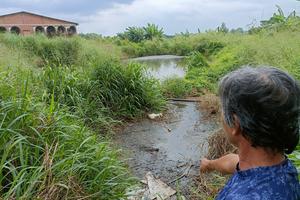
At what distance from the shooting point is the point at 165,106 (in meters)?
6.11

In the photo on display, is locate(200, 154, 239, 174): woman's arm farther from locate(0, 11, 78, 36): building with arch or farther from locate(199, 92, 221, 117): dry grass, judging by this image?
locate(0, 11, 78, 36): building with arch

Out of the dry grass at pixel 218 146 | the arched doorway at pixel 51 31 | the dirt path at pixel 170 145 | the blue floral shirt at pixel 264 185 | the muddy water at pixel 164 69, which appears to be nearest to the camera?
the blue floral shirt at pixel 264 185

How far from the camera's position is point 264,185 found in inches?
37.3

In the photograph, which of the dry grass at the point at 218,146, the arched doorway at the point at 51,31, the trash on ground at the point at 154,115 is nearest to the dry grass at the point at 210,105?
the trash on ground at the point at 154,115

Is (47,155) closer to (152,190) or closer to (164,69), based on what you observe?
(152,190)

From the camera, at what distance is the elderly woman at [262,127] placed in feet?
3.08

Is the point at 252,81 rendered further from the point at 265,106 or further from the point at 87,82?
the point at 87,82

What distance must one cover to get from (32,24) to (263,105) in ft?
56.7

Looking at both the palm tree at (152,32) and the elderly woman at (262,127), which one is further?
the palm tree at (152,32)

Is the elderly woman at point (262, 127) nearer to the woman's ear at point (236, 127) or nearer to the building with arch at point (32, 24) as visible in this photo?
the woman's ear at point (236, 127)

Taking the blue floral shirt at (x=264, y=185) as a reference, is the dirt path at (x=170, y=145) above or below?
below

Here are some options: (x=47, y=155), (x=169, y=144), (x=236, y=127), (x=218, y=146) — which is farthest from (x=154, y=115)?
(x=236, y=127)

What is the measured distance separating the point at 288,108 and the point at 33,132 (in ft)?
5.97

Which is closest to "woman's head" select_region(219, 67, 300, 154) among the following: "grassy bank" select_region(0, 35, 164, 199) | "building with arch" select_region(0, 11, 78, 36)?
"grassy bank" select_region(0, 35, 164, 199)
